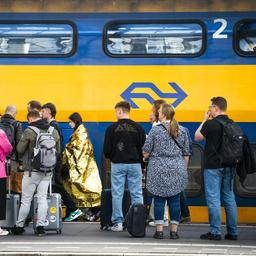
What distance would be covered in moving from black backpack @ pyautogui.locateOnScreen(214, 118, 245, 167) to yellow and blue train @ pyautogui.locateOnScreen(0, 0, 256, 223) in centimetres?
164

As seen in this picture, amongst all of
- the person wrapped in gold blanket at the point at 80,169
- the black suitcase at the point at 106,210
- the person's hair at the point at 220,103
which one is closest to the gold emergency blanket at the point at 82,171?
the person wrapped in gold blanket at the point at 80,169

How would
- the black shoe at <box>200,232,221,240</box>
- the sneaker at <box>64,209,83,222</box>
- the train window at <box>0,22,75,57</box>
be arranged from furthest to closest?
the sneaker at <box>64,209,83,222</box> < the train window at <box>0,22,75,57</box> < the black shoe at <box>200,232,221,240</box>

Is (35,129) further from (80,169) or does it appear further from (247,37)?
(247,37)

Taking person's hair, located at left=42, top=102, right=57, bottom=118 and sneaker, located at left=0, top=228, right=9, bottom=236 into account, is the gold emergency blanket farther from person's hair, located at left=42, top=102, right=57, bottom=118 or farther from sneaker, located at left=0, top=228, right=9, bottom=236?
sneaker, located at left=0, top=228, right=9, bottom=236

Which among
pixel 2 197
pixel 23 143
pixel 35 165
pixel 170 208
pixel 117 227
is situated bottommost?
pixel 117 227

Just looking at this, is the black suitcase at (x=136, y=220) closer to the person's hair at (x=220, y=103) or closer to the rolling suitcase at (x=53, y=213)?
the rolling suitcase at (x=53, y=213)

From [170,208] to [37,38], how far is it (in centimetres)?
368

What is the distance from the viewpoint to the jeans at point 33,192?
48.5ft

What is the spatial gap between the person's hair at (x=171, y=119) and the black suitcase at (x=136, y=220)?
1.09 meters

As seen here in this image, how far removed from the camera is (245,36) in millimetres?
16000

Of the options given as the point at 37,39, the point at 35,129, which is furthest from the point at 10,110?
the point at 37,39

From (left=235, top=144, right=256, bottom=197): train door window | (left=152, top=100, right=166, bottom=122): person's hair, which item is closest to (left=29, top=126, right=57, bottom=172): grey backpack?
(left=152, top=100, right=166, bottom=122): person's hair

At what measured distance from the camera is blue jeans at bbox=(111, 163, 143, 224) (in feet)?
49.7

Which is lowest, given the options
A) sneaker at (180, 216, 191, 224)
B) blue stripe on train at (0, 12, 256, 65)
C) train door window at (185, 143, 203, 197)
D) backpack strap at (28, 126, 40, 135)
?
sneaker at (180, 216, 191, 224)
